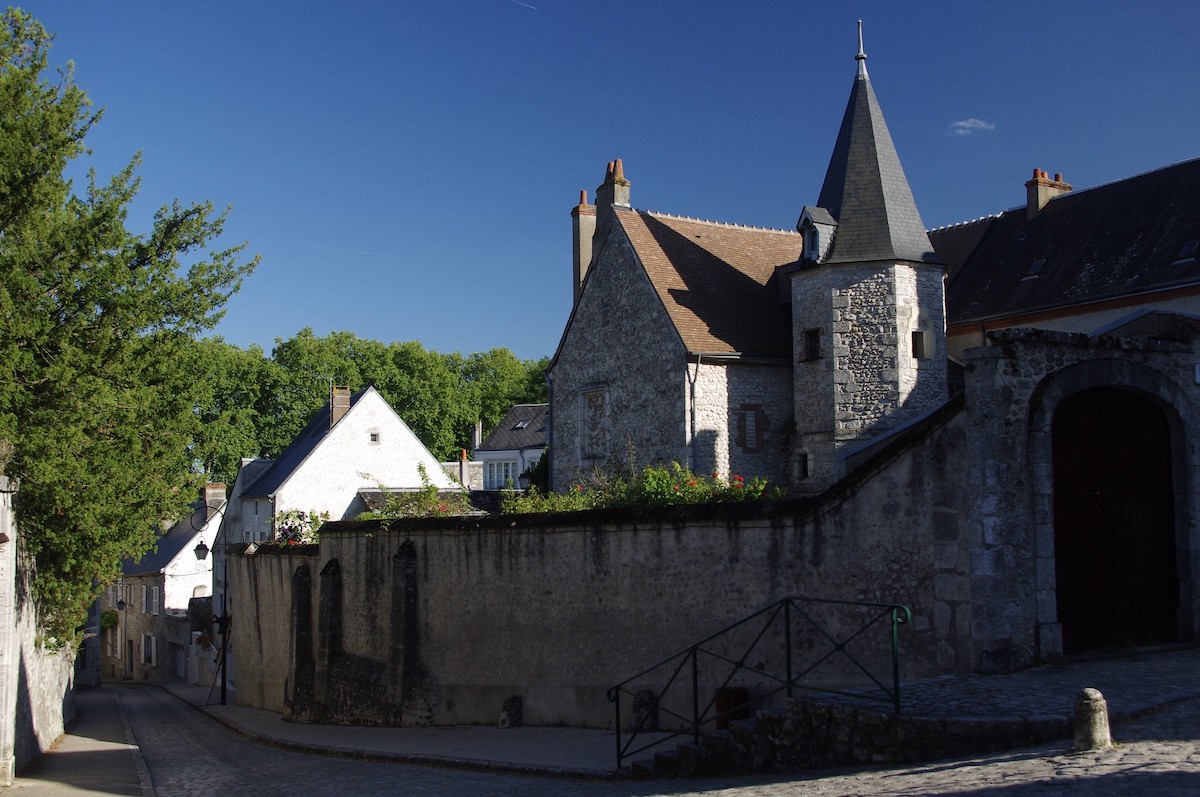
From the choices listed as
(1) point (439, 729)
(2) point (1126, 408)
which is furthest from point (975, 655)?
(1) point (439, 729)

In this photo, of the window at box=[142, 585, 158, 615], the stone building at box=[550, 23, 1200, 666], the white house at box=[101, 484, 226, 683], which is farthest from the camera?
the window at box=[142, 585, 158, 615]

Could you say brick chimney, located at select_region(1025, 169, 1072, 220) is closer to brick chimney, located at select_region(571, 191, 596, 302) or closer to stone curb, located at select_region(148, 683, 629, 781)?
brick chimney, located at select_region(571, 191, 596, 302)

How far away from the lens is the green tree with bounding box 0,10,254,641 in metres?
14.3

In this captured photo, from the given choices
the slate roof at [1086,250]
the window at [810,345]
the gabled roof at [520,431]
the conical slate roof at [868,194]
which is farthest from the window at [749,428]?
the gabled roof at [520,431]

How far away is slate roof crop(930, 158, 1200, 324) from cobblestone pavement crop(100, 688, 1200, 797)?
1612 cm

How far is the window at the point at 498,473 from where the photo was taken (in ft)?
→ 178

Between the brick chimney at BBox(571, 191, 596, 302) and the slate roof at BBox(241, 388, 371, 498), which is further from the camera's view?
the slate roof at BBox(241, 388, 371, 498)

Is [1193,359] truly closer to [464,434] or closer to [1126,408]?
[1126,408]

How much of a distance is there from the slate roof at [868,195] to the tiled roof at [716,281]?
2848mm

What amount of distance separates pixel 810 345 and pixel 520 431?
3300 centimetres

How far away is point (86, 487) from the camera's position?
14875 millimetres

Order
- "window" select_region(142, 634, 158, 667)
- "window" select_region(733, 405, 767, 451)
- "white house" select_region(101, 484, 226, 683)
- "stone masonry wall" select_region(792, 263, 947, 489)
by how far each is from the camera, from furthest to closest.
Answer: "window" select_region(142, 634, 158, 667) < "white house" select_region(101, 484, 226, 683) < "window" select_region(733, 405, 767, 451) < "stone masonry wall" select_region(792, 263, 947, 489)

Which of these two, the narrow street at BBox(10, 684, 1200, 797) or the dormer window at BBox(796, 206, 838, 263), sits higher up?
the dormer window at BBox(796, 206, 838, 263)

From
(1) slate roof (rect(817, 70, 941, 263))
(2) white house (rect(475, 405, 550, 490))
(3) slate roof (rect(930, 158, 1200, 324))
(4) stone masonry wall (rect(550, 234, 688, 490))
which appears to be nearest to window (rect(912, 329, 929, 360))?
(1) slate roof (rect(817, 70, 941, 263))
